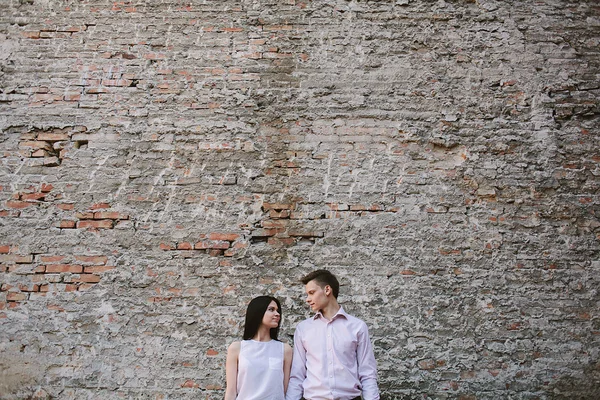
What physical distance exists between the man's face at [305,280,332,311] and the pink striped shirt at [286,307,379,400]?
0.21ft

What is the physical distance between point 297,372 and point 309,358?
0.36ft

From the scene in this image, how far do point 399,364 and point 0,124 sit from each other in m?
3.56

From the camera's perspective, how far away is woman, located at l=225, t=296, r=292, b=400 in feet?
9.14

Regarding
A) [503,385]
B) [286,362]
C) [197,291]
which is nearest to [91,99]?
[197,291]

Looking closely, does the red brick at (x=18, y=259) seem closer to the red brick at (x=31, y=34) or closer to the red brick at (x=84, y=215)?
the red brick at (x=84, y=215)

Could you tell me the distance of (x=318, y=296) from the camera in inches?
117

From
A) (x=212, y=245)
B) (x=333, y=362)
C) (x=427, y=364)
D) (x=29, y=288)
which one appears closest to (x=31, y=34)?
(x=29, y=288)

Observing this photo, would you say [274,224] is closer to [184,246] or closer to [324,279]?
[184,246]

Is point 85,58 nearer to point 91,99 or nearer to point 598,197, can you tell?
point 91,99

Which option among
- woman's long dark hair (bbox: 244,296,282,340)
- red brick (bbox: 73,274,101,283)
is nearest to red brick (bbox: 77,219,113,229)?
red brick (bbox: 73,274,101,283)

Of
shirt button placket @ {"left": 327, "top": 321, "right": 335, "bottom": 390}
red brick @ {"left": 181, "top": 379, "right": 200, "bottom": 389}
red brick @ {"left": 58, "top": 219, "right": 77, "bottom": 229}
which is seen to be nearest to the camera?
shirt button placket @ {"left": 327, "top": 321, "right": 335, "bottom": 390}

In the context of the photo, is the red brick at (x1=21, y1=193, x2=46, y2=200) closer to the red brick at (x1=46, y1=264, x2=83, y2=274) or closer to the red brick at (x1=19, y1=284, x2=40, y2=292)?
the red brick at (x1=46, y1=264, x2=83, y2=274)

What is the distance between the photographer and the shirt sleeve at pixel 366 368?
278cm

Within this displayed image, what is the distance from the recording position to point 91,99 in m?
4.01
